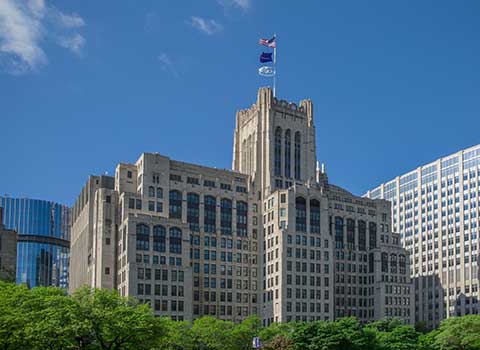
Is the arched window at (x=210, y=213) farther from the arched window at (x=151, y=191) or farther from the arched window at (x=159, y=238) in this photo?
the arched window at (x=159, y=238)

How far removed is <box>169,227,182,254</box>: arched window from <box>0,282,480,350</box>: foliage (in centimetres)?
3071

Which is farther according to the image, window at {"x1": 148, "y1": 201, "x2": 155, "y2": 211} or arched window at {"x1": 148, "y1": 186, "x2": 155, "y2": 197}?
arched window at {"x1": 148, "y1": 186, "x2": 155, "y2": 197}

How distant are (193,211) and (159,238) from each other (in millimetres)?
16361

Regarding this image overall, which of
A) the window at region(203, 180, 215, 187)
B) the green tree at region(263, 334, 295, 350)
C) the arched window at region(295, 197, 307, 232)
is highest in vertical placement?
the window at region(203, 180, 215, 187)

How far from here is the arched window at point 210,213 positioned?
646ft

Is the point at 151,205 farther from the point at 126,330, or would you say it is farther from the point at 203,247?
the point at 126,330

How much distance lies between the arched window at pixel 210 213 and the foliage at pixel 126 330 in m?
43.3

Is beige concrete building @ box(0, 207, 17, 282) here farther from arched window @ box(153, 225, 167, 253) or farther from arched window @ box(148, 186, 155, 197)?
arched window @ box(148, 186, 155, 197)

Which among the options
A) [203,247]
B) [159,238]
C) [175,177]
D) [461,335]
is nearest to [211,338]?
[159,238]

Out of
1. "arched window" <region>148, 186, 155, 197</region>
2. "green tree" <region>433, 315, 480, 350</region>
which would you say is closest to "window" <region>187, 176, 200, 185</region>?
"arched window" <region>148, 186, 155, 197</region>

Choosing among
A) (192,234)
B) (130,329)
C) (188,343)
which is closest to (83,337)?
(130,329)

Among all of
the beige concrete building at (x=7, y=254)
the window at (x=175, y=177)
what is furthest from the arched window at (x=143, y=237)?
the beige concrete building at (x=7, y=254)

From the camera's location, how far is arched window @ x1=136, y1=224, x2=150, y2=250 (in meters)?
180

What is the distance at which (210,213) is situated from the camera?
19812 centimetres
